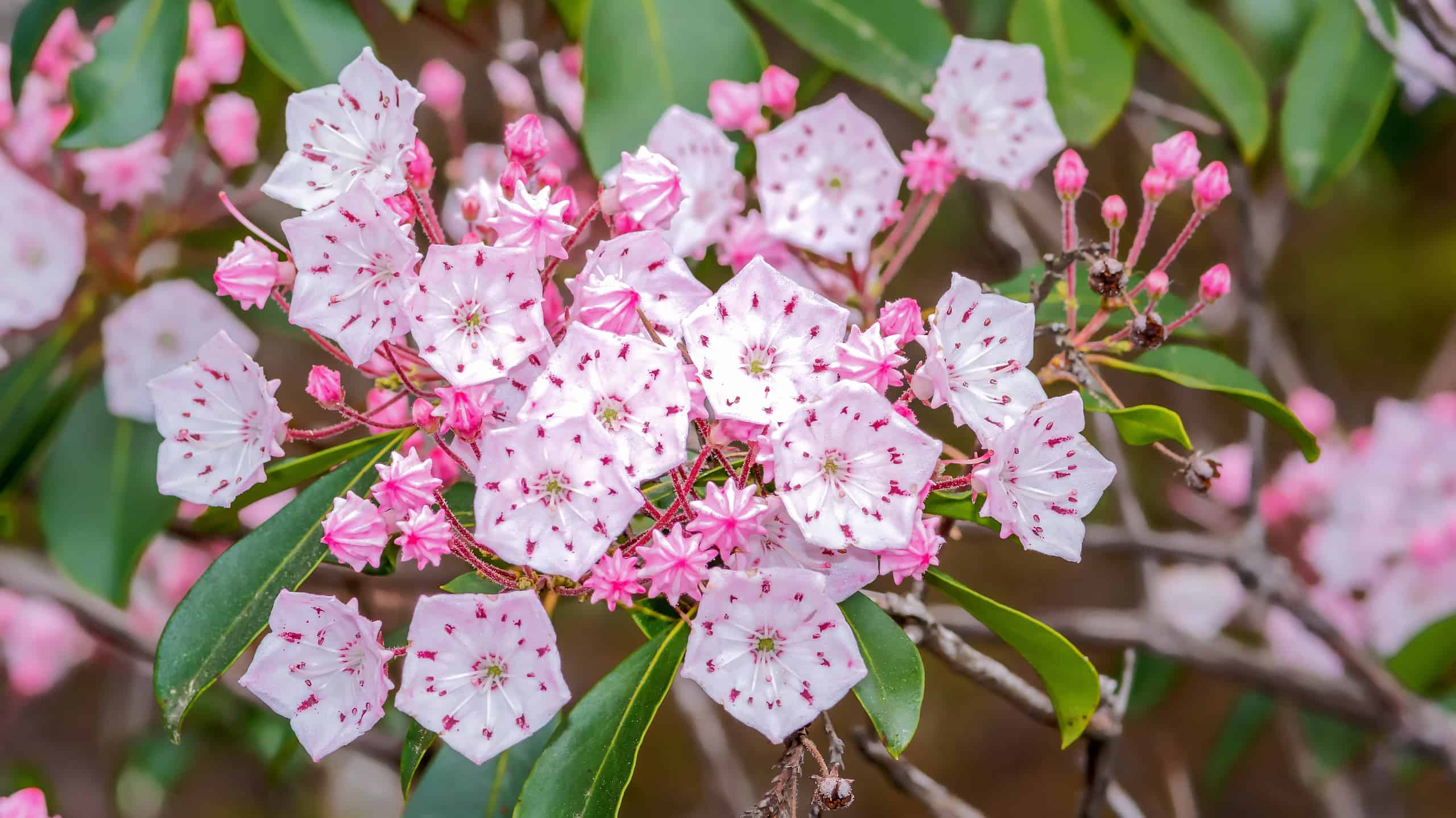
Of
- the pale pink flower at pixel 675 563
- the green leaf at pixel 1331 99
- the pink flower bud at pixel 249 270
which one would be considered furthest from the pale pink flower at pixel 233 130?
the green leaf at pixel 1331 99

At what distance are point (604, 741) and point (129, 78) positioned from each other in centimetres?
117

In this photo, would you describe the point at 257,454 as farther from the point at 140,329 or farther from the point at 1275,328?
the point at 1275,328

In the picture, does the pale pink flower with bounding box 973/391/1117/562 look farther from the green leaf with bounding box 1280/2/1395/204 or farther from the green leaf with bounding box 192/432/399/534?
the green leaf with bounding box 1280/2/1395/204

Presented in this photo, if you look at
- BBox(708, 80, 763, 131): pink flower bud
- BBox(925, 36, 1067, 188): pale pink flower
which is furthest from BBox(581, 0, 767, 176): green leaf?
BBox(925, 36, 1067, 188): pale pink flower

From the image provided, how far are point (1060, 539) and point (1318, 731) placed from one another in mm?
2049

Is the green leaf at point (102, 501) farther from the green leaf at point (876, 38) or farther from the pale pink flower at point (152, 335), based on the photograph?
the green leaf at point (876, 38)

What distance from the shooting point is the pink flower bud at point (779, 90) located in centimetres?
154

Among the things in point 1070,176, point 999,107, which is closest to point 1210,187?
point 1070,176

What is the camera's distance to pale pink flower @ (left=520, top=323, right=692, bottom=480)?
0.98 m

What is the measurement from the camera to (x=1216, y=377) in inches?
51.5

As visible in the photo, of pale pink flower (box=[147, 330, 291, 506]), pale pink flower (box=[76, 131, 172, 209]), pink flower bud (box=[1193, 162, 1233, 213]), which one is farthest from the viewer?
pale pink flower (box=[76, 131, 172, 209])

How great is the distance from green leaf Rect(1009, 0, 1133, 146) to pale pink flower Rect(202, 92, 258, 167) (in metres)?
1.41

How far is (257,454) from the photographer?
1165 millimetres

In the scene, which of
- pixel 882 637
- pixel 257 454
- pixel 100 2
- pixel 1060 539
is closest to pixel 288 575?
pixel 257 454
